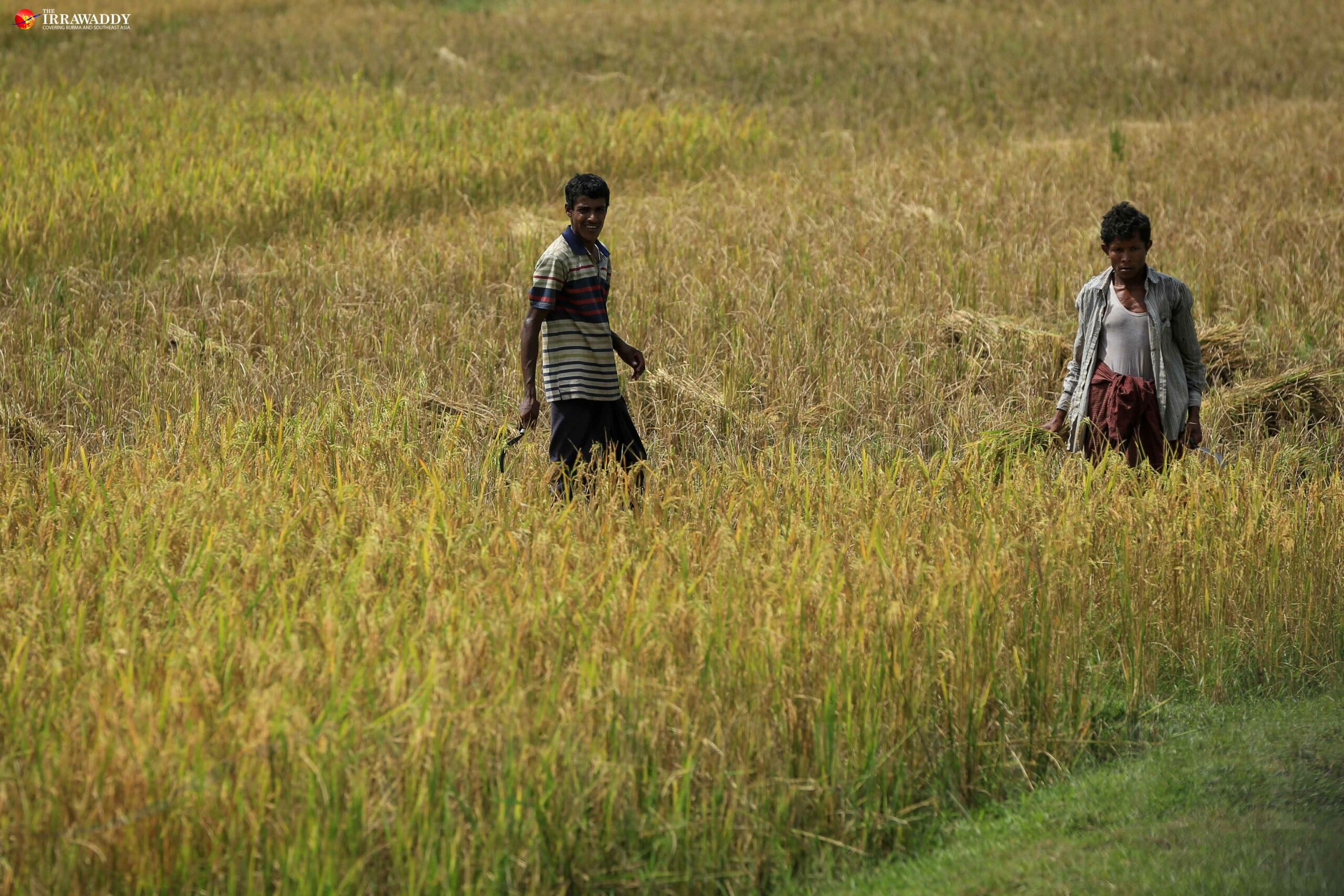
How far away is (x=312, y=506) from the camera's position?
4469mm

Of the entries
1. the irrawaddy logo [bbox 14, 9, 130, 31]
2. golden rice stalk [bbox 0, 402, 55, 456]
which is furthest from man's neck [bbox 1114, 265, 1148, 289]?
the irrawaddy logo [bbox 14, 9, 130, 31]

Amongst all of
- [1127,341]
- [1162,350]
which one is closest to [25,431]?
[1127,341]

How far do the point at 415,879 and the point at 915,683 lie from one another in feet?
4.66

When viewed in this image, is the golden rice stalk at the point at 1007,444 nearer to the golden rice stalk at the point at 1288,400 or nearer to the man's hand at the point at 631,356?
A: the golden rice stalk at the point at 1288,400

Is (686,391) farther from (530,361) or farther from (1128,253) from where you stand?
(1128,253)

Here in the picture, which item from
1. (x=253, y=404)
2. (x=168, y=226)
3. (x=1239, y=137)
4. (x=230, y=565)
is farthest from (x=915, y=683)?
(x=1239, y=137)

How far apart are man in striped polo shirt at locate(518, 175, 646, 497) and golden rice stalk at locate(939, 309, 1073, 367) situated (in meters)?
2.64

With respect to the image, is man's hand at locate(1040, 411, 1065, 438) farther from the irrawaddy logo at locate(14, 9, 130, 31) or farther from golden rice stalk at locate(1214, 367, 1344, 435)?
the irrawaddy logo at locate(14, 9, 130, 31)

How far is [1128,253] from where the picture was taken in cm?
498

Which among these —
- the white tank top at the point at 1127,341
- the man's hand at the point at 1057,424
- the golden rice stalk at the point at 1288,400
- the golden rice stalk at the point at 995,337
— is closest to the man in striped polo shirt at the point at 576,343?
the man's hand at the point at 1057,424

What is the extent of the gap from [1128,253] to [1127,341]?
1.11 feet

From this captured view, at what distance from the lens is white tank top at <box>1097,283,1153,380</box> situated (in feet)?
16.7

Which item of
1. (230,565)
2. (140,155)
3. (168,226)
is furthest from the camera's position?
(140,155)

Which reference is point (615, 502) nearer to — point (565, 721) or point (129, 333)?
point (565, 721)
